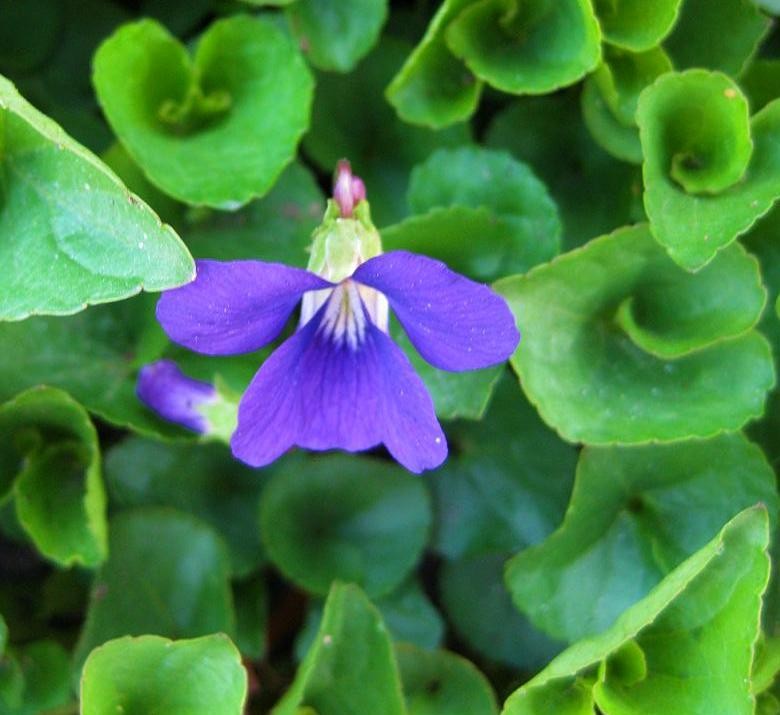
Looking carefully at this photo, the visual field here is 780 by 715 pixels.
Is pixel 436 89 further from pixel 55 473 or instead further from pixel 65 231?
pixel 55 473

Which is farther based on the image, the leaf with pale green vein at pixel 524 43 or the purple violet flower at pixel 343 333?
the leaf with pale green vein at pixel 524 43

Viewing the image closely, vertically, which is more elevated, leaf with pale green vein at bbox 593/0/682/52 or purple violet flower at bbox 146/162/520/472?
leaf with pale green vein at bbox 593/0/682/52


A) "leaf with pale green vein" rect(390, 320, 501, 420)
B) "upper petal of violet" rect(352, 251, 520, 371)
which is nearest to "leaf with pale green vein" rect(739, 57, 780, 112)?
"leaf with pale green vein" rect(390, 320, 501, 420)

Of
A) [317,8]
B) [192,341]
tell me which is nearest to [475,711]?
[192,341]

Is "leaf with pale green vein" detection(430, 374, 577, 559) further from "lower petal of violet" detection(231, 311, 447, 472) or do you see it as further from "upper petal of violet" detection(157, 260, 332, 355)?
"upper petal of violet" detection(157, 260, 332, 355)

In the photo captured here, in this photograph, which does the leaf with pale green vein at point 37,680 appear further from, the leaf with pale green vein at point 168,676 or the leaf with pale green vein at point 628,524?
the leaf with pale green vein at point 628,524

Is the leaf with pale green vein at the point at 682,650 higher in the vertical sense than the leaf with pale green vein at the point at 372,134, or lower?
lower

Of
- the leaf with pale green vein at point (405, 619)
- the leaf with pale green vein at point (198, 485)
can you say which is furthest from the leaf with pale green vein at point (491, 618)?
the leaf with pale green vein at point (198, 485)
